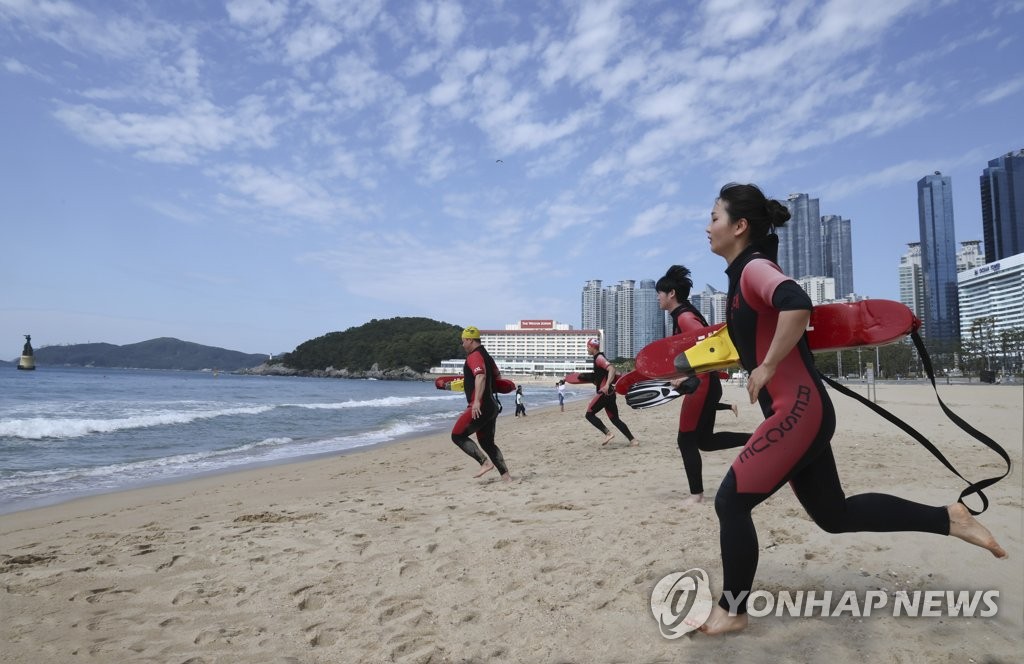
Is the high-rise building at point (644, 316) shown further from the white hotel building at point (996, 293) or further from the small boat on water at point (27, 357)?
the small boat on water at point (27, 357)

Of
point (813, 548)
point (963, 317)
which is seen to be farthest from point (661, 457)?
point (963, 317)

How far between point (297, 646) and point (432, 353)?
14012 cm

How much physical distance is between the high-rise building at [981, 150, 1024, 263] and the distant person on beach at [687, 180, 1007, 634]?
211 ft

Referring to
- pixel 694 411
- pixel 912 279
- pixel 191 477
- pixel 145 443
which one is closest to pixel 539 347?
pixel 912 279

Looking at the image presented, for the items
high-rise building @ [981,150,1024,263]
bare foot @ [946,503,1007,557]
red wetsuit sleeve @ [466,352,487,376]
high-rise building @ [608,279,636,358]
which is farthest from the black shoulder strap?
high-rise building @ [608,279,636,358]

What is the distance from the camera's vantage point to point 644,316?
172 metres

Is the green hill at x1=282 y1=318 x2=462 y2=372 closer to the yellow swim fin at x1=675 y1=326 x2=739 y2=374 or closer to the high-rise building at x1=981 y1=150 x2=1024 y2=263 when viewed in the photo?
the high-rise building at x1=981 y1=150 x2=1024 y2=263

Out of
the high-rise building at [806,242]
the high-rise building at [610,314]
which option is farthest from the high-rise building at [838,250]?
the high-rise building at [610,314]

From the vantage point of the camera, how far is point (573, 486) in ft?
20.8

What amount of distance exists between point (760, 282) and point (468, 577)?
7.94 ft

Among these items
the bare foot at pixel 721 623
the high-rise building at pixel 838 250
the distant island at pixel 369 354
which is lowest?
the bare foot at pixel 721 623

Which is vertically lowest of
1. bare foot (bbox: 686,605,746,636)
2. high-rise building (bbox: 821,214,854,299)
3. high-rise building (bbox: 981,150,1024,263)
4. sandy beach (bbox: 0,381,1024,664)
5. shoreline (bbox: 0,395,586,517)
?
shoreline (bbox: 0,395,586,517)

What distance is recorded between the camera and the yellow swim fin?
3.03 m

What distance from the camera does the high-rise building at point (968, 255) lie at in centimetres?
9994
